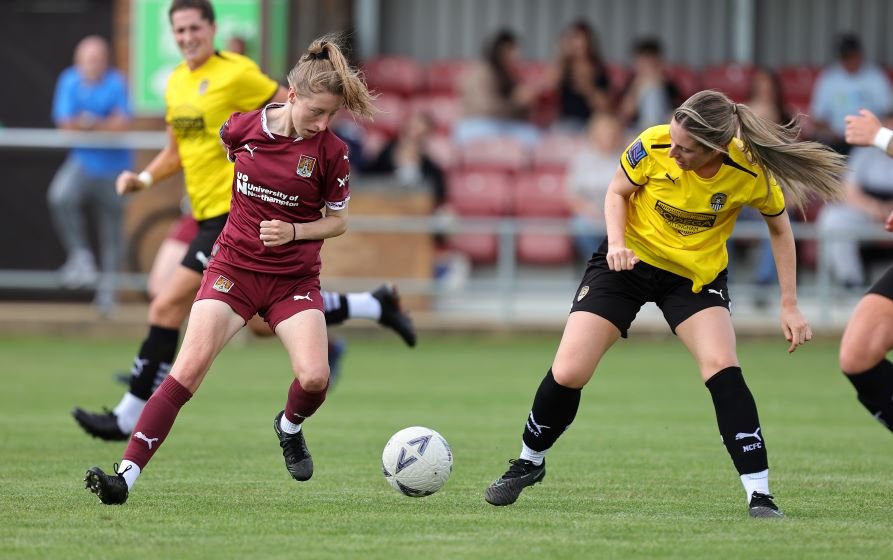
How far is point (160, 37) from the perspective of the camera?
15.0 meters

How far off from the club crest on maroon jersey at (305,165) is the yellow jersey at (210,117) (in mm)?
1891

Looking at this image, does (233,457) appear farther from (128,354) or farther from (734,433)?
(128,354)

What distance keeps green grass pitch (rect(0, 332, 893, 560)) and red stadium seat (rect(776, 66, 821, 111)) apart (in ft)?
23.8

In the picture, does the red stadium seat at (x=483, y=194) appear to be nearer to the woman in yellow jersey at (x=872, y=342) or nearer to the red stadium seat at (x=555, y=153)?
the red stadium seat at (x=555, y=153)

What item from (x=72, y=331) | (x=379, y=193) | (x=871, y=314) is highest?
(x=871, y=314)

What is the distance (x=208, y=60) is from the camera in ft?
27.2

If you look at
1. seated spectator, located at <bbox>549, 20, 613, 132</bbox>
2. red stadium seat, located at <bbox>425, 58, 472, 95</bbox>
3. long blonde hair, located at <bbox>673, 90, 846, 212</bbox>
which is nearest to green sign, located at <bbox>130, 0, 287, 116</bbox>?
seated spectator, located at <bbox>549, 20, 613, 132</bbox>

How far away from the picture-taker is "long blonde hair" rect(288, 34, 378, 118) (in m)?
6.04

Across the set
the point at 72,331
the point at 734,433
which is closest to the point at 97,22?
the point at 72,331

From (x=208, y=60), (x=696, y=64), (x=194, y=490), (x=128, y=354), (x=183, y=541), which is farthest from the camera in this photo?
(x=696, y=64)

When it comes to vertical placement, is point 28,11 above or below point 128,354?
above

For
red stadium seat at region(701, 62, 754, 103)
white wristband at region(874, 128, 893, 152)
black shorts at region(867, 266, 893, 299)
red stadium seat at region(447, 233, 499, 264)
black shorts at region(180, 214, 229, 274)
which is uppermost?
white wristband at region(874, 128, 893, 152)

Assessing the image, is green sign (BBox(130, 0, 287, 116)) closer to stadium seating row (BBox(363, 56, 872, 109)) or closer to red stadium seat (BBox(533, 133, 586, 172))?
red stadium seat (BBox(533, 133, 586, 172))

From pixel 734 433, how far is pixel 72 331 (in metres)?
10.4
